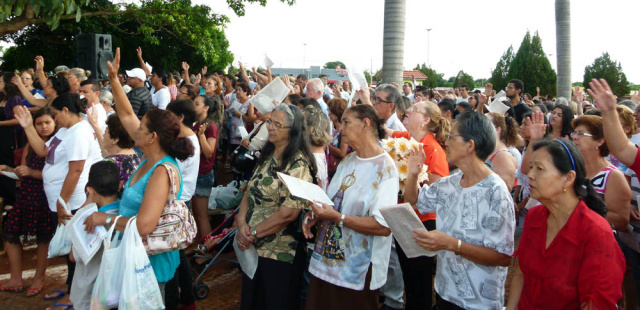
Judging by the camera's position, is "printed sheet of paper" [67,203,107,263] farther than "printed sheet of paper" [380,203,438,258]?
Yes

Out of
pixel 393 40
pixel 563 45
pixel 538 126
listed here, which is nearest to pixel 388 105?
pixel 538 126

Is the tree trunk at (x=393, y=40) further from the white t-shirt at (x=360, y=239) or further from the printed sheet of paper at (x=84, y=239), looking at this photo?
the printed sheet of paper at (x=84, y=239)

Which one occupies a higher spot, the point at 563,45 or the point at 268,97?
the point at 563,45

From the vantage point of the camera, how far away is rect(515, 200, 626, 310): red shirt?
7.48 feet

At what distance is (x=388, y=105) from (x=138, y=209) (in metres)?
3.00

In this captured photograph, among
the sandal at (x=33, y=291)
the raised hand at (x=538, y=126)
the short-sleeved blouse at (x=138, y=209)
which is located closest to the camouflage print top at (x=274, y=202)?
the short-sleeved blouse at (x=138, y=209)

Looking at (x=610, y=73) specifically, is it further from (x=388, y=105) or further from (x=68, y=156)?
(x=68, y=156)

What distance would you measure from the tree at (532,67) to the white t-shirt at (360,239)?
102 ft

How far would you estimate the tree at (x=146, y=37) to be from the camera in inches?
635

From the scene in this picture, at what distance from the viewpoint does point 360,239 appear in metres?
3.29

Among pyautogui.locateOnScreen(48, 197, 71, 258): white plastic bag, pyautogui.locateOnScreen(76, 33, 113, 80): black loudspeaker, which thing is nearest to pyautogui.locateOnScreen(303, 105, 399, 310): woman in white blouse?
pyautogui.locateOnScreen(48, 197, 71, 258): white plastic bag

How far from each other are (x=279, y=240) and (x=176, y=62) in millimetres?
27366

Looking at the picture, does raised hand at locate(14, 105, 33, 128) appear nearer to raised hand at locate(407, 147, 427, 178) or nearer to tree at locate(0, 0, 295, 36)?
tree at locate(0, 0, 295, 36)

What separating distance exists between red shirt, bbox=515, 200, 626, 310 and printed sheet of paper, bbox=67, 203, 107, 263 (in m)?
2.83
